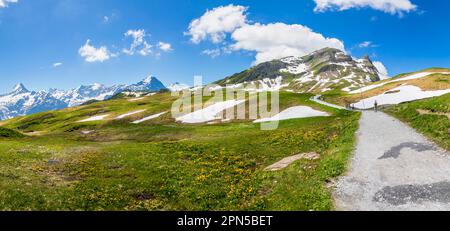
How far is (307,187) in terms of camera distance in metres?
Result: 24.0

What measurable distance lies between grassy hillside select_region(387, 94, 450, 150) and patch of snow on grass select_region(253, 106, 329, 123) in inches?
880

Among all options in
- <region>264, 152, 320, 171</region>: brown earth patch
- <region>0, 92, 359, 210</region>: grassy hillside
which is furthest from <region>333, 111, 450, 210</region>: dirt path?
<region>264, 152, 320, 171</region>: brown earth patch

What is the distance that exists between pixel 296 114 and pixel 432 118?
131ft

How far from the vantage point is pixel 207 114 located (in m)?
97.9

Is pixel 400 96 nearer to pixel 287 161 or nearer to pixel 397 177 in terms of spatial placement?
pixel 287 161

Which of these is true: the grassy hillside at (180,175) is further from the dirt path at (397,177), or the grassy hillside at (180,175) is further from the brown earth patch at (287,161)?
the dirt path at (397,177)

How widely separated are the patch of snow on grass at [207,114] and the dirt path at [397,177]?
6066 cm

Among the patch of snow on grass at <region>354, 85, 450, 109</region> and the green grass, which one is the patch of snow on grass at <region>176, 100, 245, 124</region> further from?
the green grass

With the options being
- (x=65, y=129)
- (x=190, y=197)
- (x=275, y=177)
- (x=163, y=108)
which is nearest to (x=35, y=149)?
(x=190, y=197)

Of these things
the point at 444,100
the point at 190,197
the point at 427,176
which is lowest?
the point at 190,197

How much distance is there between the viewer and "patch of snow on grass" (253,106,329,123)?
2867 inches
